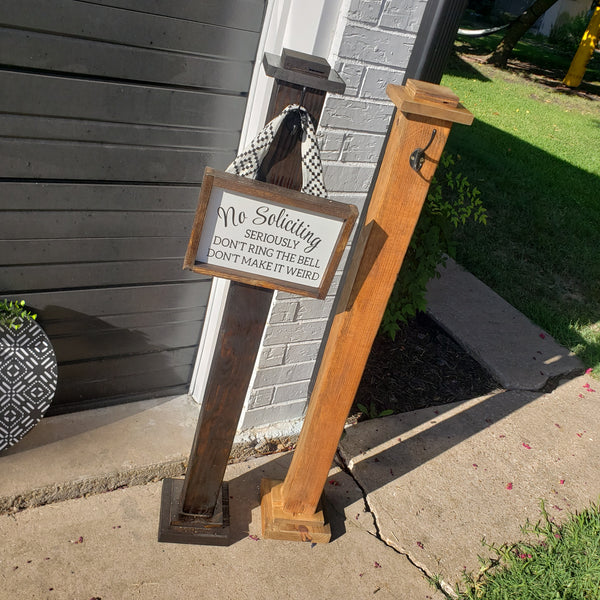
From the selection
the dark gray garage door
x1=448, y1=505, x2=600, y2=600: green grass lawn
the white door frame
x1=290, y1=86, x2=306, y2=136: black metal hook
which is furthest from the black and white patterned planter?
x1=448, y1=505, x2=600, y2=600: green grass lawn

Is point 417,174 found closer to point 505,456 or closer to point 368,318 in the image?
point 368,318

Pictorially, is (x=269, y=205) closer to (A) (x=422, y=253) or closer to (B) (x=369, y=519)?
(B) (x=369, y=519)

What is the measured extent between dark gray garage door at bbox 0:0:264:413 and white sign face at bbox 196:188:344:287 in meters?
0.81

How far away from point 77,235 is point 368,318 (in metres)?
1.22

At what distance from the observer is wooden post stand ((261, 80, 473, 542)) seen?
2107 millimetres

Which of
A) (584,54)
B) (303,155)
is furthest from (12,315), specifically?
(584,54)

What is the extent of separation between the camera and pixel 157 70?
2459mm

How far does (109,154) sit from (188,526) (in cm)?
153

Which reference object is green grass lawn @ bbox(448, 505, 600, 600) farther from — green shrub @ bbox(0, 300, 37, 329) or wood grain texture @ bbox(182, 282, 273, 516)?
green shrub @ bbox(0, 300, 37, 329)

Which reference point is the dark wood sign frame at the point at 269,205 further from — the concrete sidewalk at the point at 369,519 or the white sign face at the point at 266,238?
the concrete sidewalk at the point at 369,519

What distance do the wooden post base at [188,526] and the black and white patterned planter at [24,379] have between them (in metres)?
0.67

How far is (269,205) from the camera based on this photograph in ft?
6.48

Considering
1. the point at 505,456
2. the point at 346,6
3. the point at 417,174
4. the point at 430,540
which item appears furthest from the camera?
the point at 505,456

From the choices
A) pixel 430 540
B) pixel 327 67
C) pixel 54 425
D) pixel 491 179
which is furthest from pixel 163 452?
pixel 491 179
